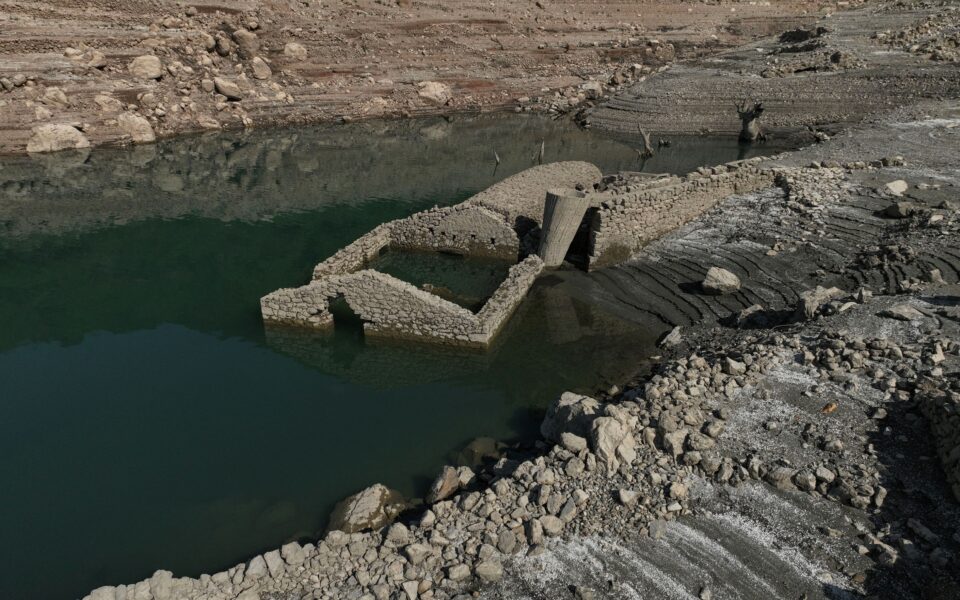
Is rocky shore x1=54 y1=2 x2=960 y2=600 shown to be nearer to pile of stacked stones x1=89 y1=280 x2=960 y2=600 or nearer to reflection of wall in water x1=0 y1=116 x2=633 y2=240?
pile of stacked stones x1=89 y1=280 x2=960 y2=600

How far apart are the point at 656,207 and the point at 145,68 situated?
3234cm

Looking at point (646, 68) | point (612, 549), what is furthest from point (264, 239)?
point (646, 68)

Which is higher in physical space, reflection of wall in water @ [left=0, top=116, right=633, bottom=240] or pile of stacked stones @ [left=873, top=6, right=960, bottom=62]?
pile of stacked stones @ [left=873, top=6, right=960, bottom=62]

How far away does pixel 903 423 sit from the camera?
31.1 feet

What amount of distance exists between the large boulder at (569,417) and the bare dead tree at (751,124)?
27.1 metres

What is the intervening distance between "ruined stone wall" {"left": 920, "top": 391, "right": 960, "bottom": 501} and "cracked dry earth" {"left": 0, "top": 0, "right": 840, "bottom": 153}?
37050mm

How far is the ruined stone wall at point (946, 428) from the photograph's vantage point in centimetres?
827

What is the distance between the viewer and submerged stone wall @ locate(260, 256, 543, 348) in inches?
576

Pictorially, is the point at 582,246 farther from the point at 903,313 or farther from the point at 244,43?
the point at 244,43

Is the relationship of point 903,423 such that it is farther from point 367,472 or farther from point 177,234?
point 177,234

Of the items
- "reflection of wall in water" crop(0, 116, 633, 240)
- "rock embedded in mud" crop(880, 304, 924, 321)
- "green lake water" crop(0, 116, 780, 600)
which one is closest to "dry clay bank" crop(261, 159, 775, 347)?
"green lake water" crop(0, 116, 780, 600)

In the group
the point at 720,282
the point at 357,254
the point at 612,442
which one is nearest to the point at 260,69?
the point at 357,254

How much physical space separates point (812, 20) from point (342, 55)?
46.2 metres

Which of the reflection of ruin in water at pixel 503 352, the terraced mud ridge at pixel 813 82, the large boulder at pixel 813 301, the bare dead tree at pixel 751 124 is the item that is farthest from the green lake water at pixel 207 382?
the terraced mud ridge at pixel 813 82
